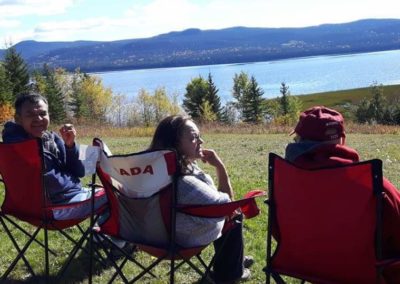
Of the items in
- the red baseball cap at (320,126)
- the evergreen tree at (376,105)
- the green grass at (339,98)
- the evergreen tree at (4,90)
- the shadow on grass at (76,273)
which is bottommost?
the green grass at (339,98)

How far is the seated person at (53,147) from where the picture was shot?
14.3 feet

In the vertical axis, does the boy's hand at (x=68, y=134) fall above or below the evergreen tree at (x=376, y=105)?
above

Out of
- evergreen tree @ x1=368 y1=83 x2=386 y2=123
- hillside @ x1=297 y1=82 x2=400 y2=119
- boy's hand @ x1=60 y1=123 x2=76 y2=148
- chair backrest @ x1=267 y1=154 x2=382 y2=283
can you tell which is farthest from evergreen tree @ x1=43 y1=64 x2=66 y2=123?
hillside @ x1=297 y1=82 x2=400 y2=119

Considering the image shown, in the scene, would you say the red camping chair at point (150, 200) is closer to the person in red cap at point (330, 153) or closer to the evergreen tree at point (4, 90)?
the person in red cap at point (330, 153)

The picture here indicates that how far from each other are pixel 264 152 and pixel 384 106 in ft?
180

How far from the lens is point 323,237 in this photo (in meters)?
2.96

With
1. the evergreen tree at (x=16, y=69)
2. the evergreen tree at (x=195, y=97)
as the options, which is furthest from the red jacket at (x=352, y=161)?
the evergreen tree at (x=195, y=97)

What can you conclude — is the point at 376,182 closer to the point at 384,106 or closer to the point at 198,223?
the point at 198,223

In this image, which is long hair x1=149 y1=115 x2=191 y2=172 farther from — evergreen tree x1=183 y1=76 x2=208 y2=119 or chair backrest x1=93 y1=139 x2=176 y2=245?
evergreen tree x1=183 y1=76 x2=208 y2=119

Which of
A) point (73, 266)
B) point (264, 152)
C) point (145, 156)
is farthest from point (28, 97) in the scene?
point (264, 152)

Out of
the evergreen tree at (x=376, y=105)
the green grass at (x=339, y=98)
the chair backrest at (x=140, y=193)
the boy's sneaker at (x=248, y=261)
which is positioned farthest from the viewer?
the green grass at (x=339, y=98)

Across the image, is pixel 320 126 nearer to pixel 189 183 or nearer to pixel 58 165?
pixel 189 183

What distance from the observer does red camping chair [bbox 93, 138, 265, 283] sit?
132 inches

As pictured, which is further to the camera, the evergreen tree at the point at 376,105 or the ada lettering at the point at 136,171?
the evergreen tree at the point at 376,105
